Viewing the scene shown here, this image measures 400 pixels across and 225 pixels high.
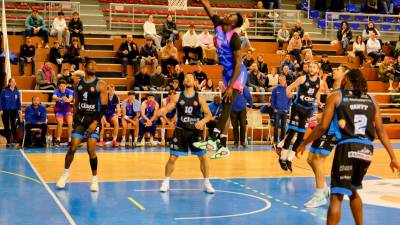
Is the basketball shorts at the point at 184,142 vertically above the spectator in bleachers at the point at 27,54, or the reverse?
the spectator in bleachers at the point at 27,54

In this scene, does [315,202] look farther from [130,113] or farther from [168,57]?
[168,57]

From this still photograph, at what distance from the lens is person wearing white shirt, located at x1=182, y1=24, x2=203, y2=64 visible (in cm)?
2381


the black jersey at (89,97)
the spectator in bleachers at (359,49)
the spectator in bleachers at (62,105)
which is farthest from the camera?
the spectator in bleachers at (359,49)

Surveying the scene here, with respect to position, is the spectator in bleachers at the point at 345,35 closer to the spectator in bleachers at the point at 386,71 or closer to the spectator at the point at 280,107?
the spectator in bleachers at the point at 386,71

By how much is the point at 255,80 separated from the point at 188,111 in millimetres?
11006

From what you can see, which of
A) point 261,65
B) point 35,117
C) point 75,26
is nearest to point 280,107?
→ point 261,65

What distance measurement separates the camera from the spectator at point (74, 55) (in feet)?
71.0

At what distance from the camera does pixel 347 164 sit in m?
7.32

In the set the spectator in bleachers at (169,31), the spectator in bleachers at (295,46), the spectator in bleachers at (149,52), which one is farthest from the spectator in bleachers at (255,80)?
the spectator in bleachers at (169,31)

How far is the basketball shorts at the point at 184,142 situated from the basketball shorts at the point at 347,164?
15.0ft

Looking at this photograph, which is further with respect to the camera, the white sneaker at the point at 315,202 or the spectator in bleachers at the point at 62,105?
the spectator in bleachers at the point at 62,105

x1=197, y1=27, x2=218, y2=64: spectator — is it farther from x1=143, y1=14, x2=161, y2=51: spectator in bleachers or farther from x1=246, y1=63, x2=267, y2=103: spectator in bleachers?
x1=246, y1=63, x2=267, y2=103: spectator in bleachers

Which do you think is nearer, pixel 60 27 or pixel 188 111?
pixel 188 111

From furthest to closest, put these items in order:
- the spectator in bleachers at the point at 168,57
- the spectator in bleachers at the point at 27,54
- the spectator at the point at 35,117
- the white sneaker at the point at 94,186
Result: the spectator in bleachers at the point at 168,57 → the spectator in bleachers at the point at 27,54 → the spectator at the point at 35,117 → the white sneaker at the point at 94,186
